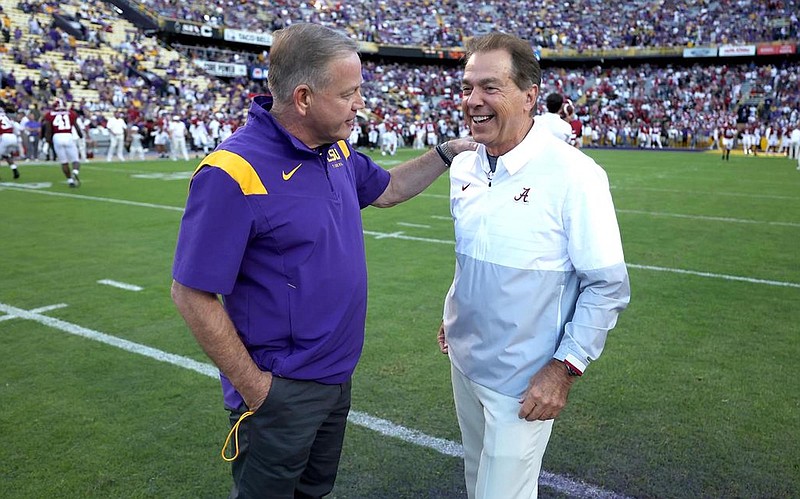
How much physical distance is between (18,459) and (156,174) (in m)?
15.4

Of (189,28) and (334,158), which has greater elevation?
(189,28)

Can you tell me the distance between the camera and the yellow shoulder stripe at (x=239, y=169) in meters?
1.85

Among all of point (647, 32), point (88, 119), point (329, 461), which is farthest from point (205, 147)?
point (647, 32)

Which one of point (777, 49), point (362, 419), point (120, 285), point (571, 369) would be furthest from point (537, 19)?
point (571, 369)

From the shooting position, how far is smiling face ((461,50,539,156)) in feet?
7.12

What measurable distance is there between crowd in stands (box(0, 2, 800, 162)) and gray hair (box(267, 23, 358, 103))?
23168 millimetres

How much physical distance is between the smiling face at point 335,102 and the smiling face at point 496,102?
400 mm

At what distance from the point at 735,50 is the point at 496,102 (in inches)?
1838

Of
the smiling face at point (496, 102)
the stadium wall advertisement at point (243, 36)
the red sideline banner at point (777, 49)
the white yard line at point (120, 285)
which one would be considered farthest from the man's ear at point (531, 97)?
the red sideline banner at point (777, 49)

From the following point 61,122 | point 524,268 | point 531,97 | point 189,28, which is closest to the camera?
point 524,268

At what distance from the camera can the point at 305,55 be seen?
6.44 ft

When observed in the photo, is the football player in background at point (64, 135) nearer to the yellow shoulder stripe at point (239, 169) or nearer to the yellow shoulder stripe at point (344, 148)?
the yellow shoulder stripe at point (344, 148)

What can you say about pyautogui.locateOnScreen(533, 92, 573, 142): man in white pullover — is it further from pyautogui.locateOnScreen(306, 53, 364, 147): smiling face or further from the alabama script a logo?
pyautogui.locateOnScreen(306, 53, 364, 147): smiling face

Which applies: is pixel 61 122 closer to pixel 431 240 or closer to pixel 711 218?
pixel 431 240
